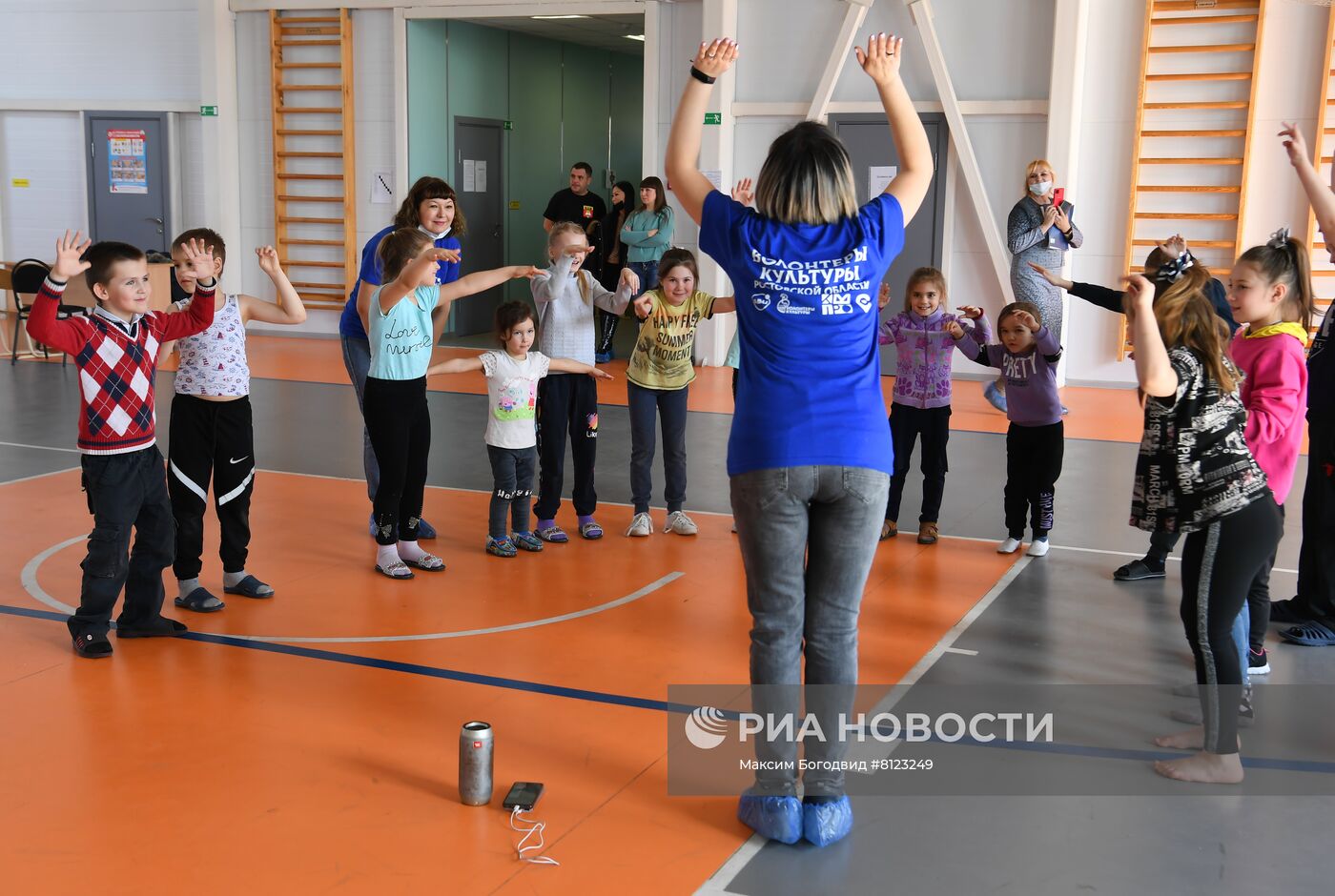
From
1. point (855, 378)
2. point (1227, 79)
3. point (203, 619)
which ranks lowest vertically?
point (203, 619)

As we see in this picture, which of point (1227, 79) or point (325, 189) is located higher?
point (1227, 79)

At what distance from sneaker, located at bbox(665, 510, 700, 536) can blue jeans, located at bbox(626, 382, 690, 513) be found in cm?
10

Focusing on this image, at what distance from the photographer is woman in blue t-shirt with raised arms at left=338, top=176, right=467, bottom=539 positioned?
5375mm

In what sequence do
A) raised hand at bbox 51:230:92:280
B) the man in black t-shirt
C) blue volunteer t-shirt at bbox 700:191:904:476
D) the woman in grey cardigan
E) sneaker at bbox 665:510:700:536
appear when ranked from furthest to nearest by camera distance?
the man in black t-shirt
the woman in grey cardigan
sneaker at bbox 665:510:700:536
raised hand at bbox 51:230:92:280
blue volunteer t-shirt at bbox 700:191:904:476

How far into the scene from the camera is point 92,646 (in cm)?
434

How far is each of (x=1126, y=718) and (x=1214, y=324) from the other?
130 centimetres

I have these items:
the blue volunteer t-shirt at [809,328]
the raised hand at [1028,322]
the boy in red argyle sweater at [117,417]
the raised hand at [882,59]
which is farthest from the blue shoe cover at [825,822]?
the raised hand at [1028,322]

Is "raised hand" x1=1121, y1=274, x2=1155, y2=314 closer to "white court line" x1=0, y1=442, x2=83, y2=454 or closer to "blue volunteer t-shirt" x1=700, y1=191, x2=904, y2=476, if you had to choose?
"blue volunteer t-shirt" x1=700, y1=191, x2=904, y2=476

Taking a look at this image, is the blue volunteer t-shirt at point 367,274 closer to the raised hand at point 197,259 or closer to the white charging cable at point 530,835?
the raised hand at point 197,259

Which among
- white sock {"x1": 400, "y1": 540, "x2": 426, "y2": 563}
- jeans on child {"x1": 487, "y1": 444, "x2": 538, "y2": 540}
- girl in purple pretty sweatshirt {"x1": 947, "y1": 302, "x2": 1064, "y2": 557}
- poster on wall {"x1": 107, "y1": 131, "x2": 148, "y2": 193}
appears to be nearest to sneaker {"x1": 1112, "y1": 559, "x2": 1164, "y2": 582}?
girl in purple pretty sweatshirt {"x1": 947, "y1": 302, "x2": 1064, "y2": 557}

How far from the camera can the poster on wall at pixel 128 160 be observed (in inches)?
571

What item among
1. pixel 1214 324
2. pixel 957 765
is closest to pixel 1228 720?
pixel 957 765

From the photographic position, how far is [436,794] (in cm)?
334

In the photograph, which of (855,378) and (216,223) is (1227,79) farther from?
(216,223)
